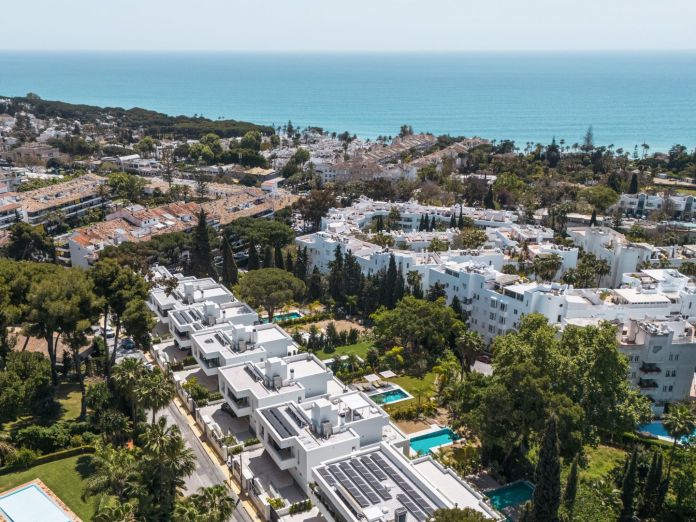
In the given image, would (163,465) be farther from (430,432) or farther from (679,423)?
(679,423)

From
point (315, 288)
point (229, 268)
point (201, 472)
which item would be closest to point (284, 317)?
point (315, 288)

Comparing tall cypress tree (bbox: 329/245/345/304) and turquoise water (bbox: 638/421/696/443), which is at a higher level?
tall cypress tree (bbox: 329/245/345/304)

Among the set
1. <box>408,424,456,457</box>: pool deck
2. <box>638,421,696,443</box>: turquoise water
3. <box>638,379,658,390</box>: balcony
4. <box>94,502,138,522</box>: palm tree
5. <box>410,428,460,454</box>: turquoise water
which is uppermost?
<box>94,502,138,522</box>: palm tree

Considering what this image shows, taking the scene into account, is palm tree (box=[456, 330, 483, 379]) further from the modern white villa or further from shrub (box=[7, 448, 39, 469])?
shrub (box=[7, 448, 39, 469])

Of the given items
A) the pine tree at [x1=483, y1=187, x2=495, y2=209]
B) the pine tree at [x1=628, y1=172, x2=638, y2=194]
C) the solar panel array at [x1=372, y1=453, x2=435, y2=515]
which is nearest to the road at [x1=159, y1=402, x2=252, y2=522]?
the solar panel array at [x1=372, y1=453, x2=435, y2=515]

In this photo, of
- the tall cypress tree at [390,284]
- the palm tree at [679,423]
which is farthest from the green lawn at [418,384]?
the palm tree at [679,423]

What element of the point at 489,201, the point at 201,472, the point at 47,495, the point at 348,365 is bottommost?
the point at 348,365
